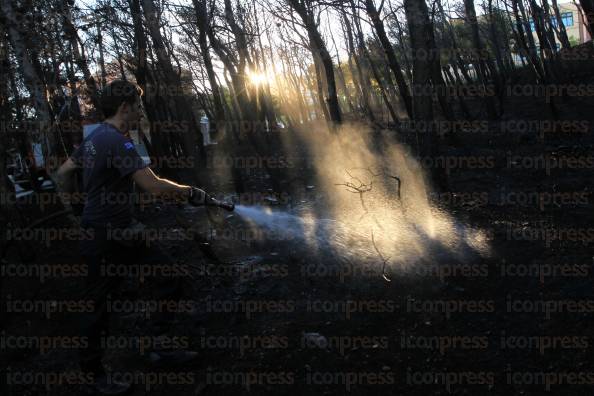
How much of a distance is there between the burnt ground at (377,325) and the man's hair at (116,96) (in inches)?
97.1

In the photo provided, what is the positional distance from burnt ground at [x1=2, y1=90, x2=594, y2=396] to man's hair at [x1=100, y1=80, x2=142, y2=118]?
2466 millimetres

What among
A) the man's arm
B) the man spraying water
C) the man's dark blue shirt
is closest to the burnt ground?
the man spraying water

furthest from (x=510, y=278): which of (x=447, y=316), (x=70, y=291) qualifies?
(x=70, y=291)

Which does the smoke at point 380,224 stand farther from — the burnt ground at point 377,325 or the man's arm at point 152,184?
the man's arm at point 152,184

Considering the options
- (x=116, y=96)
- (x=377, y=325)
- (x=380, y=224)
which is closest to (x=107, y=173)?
(x=116, y=96)

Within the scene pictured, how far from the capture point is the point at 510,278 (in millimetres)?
5535

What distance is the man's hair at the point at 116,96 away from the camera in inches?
159

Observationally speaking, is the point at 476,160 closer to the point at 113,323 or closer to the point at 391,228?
the point at 391,228

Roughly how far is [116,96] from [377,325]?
3378mm

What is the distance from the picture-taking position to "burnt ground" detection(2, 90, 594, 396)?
4164 millimetres

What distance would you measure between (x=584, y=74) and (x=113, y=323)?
91.5 ft

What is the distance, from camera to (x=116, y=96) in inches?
159

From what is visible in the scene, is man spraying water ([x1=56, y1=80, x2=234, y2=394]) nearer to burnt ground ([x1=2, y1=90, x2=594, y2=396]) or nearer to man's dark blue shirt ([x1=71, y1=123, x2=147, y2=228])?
man's dark blue shirt ([x1=71, y1=123, x2=147, y2=228])

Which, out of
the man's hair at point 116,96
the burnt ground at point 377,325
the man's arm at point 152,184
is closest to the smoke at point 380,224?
the burnt ground at point 377,325
